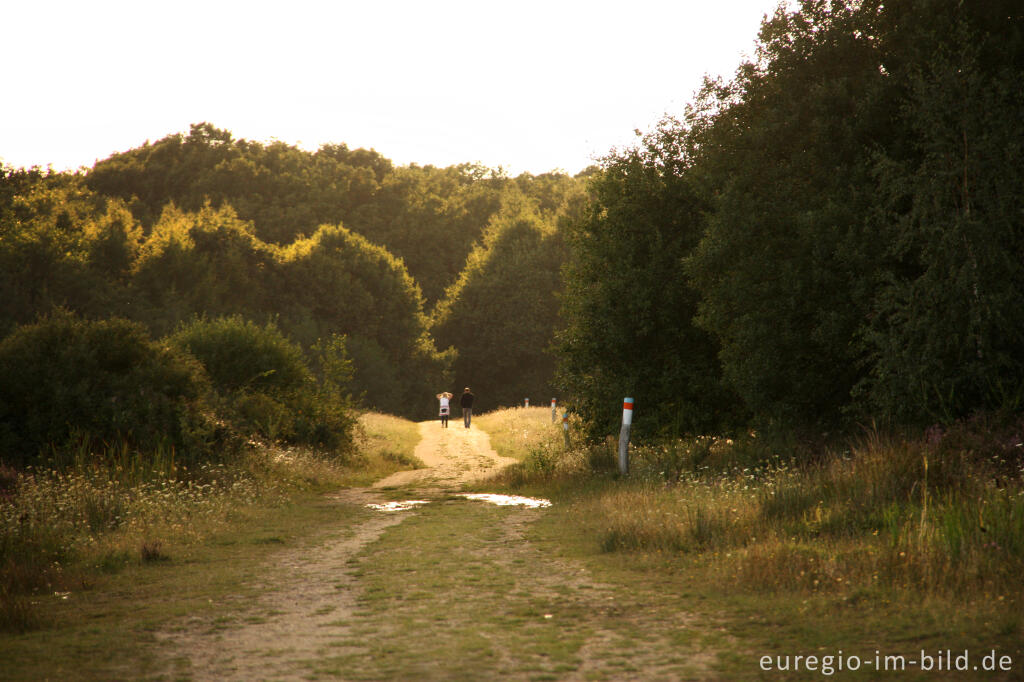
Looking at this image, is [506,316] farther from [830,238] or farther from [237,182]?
[830,238]

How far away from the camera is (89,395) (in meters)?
19.3

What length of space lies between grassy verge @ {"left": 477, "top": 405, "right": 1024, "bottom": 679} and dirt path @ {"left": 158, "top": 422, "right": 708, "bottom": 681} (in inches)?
23.6

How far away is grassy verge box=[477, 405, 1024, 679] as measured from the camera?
6465 millimetres

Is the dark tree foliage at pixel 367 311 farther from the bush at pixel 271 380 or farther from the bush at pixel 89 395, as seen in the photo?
the bush at pixel 89 395

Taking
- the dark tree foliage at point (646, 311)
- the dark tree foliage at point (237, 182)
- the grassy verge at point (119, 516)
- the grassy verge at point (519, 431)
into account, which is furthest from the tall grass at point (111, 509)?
the dark tree foliage at point (237, 182)

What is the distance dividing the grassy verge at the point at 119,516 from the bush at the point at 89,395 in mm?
1123

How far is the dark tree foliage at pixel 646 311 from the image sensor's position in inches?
786

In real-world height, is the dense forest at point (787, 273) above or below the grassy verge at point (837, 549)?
above

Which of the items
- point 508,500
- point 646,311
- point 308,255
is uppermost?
point 308,255

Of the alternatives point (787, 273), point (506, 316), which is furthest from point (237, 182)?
point (787, 273)

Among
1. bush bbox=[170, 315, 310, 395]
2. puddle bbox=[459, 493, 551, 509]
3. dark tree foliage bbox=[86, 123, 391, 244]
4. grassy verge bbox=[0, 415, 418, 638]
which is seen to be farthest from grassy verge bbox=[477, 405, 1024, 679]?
dark tree foliage bbox=[86, 123, 391, 244]

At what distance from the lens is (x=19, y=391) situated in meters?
19.2

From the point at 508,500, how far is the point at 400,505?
201cm

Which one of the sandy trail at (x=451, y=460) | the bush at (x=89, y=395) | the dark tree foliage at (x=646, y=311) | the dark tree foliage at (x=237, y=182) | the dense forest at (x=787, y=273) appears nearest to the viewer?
the dense forest at (x=787, y=273)
